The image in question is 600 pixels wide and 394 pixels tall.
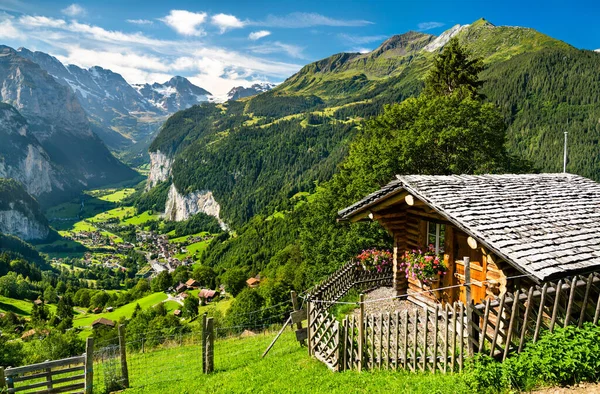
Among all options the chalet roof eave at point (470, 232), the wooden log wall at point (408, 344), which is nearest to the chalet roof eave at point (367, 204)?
the chalet roof eave at point (470, 232)

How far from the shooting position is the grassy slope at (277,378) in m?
8.28

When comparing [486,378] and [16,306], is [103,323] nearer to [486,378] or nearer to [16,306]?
[16,306]

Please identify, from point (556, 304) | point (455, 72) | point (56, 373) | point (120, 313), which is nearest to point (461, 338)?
point (556, 304)

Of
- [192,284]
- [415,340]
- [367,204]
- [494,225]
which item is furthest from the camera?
[192,284]

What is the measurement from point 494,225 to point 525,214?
1.77m

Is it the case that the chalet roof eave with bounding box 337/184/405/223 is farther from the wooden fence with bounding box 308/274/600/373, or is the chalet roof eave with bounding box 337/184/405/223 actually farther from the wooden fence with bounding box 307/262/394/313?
the wooden fence with bounding box 308/274/600/373

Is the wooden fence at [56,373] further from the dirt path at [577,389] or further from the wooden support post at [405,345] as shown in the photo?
the dirt path at [577,389]

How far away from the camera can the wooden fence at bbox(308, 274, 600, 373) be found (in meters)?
7.64

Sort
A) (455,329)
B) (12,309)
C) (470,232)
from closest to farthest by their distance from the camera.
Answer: (455,329) < (470,232) < (12,309)

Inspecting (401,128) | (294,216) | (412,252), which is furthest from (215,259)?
(412,252)

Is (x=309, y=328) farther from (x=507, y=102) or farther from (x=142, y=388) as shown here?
(x=507, y=102)

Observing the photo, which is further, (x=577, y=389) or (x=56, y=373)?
(x=56, y=373)

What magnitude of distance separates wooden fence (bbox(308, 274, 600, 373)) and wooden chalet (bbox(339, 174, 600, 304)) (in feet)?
2.14

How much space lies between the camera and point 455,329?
317 inches
